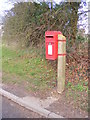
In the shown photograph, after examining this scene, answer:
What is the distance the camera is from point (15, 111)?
3.18m

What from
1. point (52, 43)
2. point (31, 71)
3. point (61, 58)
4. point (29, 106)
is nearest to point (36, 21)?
point (31, 71)

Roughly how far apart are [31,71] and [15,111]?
251 centimetres

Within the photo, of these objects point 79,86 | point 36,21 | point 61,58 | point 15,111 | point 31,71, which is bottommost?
point 15,111

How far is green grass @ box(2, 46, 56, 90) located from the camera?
4.57 metres

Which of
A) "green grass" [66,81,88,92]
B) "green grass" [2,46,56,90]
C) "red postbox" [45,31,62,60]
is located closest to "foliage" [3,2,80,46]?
"green grass" [2,46,56,90]

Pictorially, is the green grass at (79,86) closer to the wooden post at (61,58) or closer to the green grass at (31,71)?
the wooden post at (61,58)

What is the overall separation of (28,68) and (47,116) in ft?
10.4

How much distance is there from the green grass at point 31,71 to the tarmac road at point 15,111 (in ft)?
3.32

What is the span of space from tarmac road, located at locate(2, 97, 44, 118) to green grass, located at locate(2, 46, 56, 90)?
3.32ft

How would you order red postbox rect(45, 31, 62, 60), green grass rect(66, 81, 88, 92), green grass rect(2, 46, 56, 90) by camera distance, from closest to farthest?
1. red postbox rect(45, 31, 62, 60)
2. green grass rect(66, 81, 88, 92)
3. green grass rect(2, 46, 56, 90)

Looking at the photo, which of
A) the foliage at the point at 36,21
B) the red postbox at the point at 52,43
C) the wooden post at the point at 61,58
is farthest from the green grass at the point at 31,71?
the red postbox at the point at 52,43

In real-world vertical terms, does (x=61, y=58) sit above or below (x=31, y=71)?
above

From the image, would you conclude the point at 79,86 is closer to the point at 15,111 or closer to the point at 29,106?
the point at 29,106

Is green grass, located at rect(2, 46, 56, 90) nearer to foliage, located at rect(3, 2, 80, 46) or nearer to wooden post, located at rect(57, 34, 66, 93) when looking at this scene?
wooden post, located at rect(57, 34, 66, 93)
